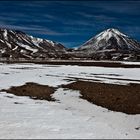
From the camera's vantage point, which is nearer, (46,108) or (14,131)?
(14,131)

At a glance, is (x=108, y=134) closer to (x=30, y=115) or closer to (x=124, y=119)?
(x=124, y=119)

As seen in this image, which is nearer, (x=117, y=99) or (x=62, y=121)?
(x=62, y=121)

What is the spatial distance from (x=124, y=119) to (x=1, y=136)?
7.48 m

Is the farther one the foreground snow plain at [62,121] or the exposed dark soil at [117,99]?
the exposed dark soil at [117,99]

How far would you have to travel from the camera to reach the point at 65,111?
22.8 m

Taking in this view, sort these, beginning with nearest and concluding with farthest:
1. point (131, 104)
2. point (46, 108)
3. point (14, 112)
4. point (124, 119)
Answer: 1. point (124, 119)
2. point (14, 112)
3. point (46, 108)
4. point (131, 104)

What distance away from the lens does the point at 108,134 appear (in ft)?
55.1

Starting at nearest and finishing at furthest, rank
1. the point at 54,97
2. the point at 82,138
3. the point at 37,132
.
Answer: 1. the point at 82,138
2. the point at 37,132
3. the point at 54,97

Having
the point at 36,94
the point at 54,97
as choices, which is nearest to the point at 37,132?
the point at 54,97

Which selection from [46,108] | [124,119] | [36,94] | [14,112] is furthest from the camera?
[36,94]

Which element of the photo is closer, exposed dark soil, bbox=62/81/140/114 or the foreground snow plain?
the foreground snow plain

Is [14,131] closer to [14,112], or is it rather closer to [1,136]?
[1,136]

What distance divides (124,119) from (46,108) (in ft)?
20.1

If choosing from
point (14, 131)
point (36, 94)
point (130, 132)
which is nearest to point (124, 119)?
point (130, 132)
